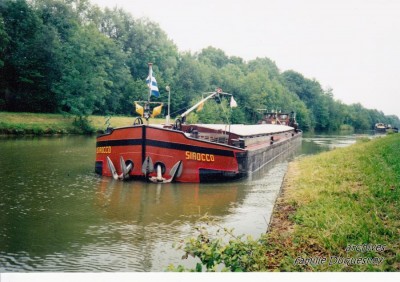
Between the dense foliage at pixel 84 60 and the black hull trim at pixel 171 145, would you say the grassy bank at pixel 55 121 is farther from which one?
the black hull trim at pixel 171 145

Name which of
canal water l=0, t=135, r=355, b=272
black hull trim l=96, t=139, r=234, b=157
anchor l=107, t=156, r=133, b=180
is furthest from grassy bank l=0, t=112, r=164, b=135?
canal water l=0, t=135, r=355, b=272

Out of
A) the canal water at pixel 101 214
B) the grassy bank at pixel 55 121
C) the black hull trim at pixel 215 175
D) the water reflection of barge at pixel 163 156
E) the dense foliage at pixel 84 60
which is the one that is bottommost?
the canal water at pixel 101 214

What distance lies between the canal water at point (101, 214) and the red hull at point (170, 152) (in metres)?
0.45

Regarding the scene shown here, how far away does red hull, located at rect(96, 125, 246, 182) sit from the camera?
1049 cm

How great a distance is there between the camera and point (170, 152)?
1056 cm

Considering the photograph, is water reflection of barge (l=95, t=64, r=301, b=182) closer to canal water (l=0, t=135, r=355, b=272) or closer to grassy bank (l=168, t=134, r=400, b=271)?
canal water (l=0, t=135, r=355, b=272)

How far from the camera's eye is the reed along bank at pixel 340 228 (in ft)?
13.9

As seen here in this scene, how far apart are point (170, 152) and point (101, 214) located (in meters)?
3.60

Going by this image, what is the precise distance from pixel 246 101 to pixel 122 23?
43.7ft

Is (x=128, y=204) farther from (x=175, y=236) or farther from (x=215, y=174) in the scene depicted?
(x=215, y=174)

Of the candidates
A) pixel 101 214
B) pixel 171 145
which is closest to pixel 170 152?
pixel 171 145

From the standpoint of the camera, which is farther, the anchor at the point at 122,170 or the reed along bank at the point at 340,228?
the anchor at the point at 122,170

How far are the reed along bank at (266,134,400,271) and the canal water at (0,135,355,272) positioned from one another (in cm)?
94

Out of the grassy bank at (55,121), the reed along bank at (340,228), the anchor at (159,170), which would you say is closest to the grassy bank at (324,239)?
the reed along bank at (340,228)
